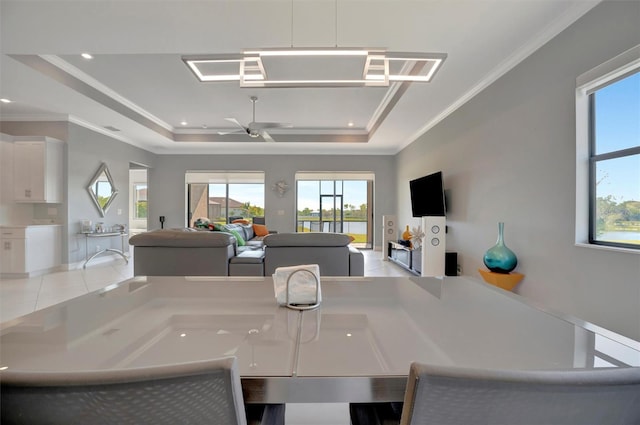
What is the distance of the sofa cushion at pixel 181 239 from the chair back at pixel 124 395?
3.11 meters

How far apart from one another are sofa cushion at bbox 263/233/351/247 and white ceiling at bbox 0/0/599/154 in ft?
6.51

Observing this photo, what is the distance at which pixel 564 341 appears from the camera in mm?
723

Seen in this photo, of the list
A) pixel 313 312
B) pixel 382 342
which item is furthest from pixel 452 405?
pixel 313 312

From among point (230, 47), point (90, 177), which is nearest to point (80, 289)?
point (90, 177)

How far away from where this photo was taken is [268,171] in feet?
26.1

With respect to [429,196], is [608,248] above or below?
below

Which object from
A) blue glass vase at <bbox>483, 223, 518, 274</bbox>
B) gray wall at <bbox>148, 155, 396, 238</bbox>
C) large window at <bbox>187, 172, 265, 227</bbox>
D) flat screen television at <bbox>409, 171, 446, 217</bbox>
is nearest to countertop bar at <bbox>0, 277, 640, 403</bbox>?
blue glass vase at <bbox>483, 223, 518, 274</bbox>

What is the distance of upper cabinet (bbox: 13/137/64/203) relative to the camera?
195 inches

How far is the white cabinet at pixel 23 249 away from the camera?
4629 mm

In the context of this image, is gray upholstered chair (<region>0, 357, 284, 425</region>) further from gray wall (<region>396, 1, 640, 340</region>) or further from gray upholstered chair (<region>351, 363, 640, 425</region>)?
gray wall (<region>396, 1, 640, 340</region>)

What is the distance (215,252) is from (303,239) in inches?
41.4

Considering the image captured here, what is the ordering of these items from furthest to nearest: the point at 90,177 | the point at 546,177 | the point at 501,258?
the point at 90,177 < the point at 501,258 < the point at 546,177

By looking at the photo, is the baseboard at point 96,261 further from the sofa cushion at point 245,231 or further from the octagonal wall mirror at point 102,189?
the sofa cushion at point 245,231

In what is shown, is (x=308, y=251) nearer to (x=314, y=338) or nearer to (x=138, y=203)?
(x=314, y=338)
